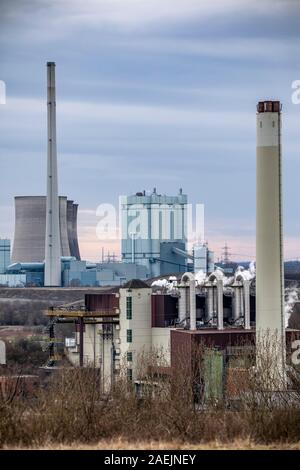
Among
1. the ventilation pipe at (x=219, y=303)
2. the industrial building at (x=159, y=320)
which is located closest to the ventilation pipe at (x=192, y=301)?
the industrial building at (x=159, y=320)

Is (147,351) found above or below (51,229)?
below

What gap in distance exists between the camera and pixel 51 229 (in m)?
35.0

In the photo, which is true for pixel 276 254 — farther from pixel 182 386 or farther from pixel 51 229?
pixel 51 229

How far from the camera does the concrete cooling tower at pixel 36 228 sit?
36031mm

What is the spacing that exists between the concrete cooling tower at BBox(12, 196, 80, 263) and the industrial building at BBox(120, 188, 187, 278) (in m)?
1.78

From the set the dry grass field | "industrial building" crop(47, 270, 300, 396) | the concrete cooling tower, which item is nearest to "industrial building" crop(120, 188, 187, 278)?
the concrete cooling tower

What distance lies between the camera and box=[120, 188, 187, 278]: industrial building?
37188 millimetres

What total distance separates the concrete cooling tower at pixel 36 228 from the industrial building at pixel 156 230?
1.78 m

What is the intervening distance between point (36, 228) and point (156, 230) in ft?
14.2

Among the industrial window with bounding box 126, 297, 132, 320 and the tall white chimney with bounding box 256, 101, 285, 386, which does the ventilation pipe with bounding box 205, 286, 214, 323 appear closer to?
the industrial window with bounding box 126, 297, 132, 320

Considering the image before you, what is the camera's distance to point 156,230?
39.2 meters
